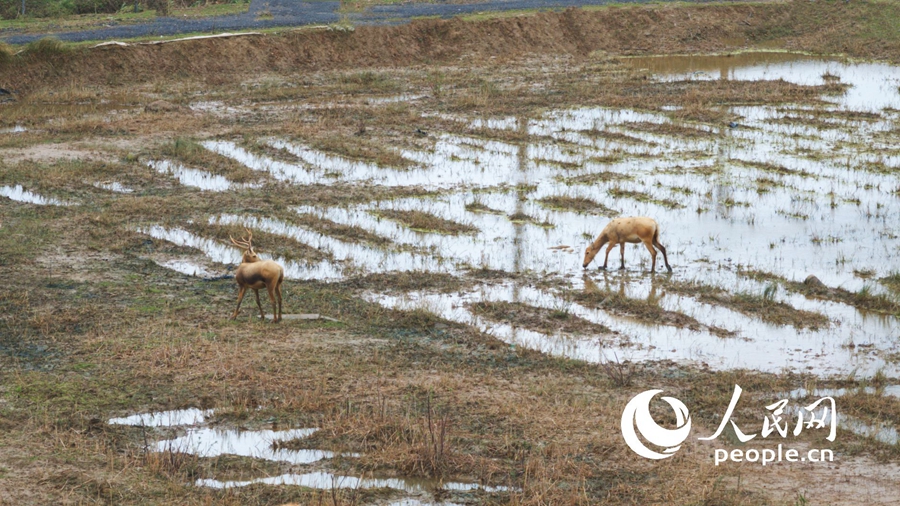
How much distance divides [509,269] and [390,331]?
318 cm

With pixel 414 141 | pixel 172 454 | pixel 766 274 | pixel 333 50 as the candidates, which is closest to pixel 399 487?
pixel 172 454

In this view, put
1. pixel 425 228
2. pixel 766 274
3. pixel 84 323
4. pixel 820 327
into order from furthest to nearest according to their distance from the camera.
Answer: pixel 425 228, pixel 766 274, pixel 820 327, pixel 84 323

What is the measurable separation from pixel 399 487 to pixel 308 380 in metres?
2.33

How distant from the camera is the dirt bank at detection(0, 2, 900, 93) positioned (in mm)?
29713

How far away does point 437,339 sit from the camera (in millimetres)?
12117

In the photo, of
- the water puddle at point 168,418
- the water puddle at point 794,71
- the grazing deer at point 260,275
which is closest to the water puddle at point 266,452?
the water puddle at point 168,418

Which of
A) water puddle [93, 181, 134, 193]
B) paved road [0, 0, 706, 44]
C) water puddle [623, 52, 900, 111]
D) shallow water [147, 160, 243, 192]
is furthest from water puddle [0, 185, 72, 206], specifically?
water puddle [623, 52, 900, 111]

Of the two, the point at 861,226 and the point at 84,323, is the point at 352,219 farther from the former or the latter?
the point at 861,226

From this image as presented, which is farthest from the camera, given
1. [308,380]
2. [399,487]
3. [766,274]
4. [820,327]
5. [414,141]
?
[414,141]

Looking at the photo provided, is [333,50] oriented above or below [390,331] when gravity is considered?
above

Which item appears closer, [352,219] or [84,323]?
[84,323]

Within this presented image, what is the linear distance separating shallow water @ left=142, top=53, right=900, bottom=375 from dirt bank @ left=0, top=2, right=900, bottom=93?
8583mm

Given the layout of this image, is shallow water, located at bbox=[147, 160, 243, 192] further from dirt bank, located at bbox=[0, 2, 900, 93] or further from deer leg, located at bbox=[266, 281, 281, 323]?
dirt bank, located at bbox=[0, 2, 900, 93]

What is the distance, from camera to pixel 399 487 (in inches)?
331
